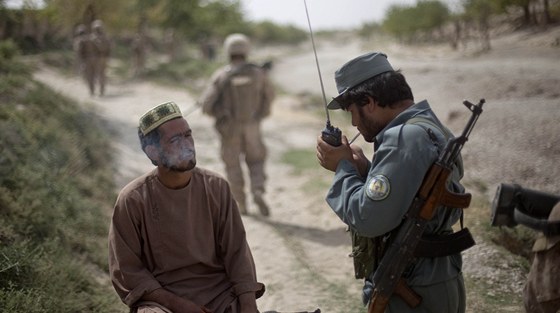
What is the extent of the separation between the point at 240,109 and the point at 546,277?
479cm

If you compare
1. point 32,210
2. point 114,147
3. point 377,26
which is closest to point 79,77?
point 114,147

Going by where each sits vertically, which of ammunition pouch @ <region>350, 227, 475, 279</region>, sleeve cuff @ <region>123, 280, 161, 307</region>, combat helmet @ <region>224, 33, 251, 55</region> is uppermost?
combat helmet @ <region>224, 33, 251, 55</region>

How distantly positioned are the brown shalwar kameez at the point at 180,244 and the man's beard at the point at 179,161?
11 centimetres

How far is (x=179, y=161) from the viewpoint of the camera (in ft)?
8.64

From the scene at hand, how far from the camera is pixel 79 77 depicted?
18891 millimetres

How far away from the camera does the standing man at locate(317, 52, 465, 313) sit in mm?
2137

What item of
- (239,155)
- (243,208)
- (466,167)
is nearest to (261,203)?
(243,208)

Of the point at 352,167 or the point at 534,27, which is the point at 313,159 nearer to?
the point at 534,27

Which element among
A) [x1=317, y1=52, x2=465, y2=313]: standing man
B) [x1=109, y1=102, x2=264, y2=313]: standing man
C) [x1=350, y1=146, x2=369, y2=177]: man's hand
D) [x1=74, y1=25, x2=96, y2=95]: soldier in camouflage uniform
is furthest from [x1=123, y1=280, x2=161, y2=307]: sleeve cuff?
[x1=74, y1=25, x2=96, y2=95]: soldier in camouflage uniform

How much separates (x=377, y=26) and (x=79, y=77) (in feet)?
166

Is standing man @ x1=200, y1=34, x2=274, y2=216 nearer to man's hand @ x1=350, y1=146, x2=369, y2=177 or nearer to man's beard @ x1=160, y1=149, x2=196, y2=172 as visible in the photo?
man's beard @ x1=160, y1=149, x2=196, y2=172

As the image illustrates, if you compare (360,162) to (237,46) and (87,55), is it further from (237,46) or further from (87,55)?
(87,55)

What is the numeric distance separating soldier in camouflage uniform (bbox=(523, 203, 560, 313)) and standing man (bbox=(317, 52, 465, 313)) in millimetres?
308

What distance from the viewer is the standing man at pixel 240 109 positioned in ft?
21.1
